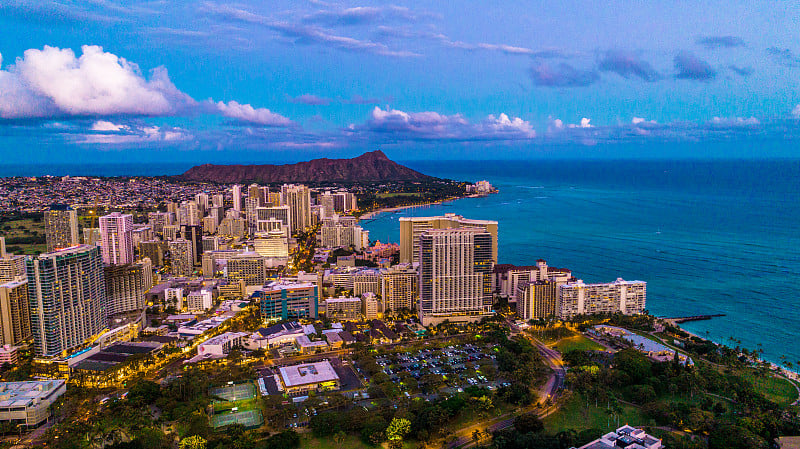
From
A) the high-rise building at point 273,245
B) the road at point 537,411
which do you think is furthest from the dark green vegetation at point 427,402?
the high-rise building at point 273,245

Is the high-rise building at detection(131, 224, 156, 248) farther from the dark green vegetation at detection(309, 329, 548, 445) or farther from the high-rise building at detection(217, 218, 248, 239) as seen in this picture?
the dark green vegetation at detection(309, 329, 548, 445)

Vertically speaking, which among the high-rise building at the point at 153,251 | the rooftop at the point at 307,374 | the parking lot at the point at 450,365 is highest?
the high-rise building at the point at 153,251

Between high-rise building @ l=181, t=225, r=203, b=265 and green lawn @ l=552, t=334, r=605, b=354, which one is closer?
green lawn @ l=552, t=334, r=605, b=354

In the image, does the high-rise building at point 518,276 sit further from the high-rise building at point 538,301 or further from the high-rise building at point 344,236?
the high-rise building at point 344,236

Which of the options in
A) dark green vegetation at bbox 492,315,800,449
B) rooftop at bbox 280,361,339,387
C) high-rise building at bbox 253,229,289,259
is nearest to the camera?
dark green vegetation at bbox 492,315,800,449

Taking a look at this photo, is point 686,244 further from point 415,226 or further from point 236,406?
point 236,406

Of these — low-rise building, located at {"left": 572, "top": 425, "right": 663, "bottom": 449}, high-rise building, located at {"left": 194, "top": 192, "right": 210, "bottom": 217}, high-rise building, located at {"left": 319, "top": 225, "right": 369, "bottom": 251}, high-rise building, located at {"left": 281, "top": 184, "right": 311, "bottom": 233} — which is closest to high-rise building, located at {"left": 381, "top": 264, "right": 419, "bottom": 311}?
low-rise building, located at {"left": 572, "top": 425, "right": 663, "bottom": 449}

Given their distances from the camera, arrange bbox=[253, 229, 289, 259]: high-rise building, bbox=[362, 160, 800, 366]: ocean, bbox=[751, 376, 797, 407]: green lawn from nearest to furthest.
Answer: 1. bbox=[751, 376, 797, 407]: green lawn
2. bbox=[362, 160, 800, 366]: ocean
3. bbox=[253, 229, 289, 259]: high-rise building

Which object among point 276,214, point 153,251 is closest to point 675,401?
point 153,251
